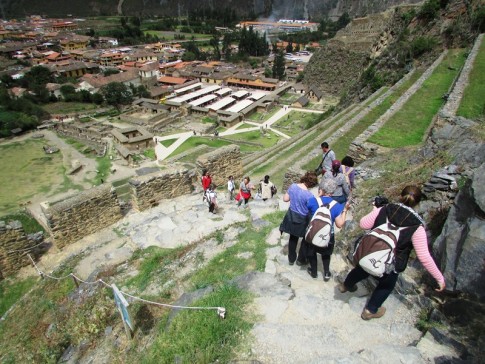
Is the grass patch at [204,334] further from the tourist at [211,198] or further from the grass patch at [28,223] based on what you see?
the grass patch at [28,223]

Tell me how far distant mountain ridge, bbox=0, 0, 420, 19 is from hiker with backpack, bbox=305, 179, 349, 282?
162664 mm

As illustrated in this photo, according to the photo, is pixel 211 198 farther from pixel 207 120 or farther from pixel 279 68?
pixel 279 68

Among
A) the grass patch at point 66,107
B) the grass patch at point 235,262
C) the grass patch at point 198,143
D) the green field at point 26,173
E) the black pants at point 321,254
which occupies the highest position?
the black pants at point 321,254

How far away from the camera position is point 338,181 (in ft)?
18.1

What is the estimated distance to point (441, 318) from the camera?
3564 mm

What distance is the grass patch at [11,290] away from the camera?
333 inches

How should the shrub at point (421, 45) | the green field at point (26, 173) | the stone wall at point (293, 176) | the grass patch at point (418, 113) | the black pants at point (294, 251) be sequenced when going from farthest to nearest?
the green field at point (26, 173)
the shrub at point (421, 45)
the grass patch at point (418, 113)
the stone wall at point (293, 176)
the black pants at point (294, 251)

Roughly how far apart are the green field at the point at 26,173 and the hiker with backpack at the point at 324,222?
2687cm

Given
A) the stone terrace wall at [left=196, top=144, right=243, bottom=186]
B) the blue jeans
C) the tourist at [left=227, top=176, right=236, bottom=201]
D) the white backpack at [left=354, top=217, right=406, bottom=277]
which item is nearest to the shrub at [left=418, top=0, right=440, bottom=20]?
the stone terrace wall at [left=196, top=144, right=243, bottom=186]

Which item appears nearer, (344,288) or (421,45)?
(344,288)

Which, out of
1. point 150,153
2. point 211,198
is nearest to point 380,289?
point 211,198

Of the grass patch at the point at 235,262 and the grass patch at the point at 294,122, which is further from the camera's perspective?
the grass patch at the point at 294,122

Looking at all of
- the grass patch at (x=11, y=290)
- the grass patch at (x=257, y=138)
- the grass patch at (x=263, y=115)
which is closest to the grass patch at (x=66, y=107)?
the grass patch at (x=263, y=115)

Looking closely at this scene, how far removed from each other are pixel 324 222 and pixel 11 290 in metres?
9.18
